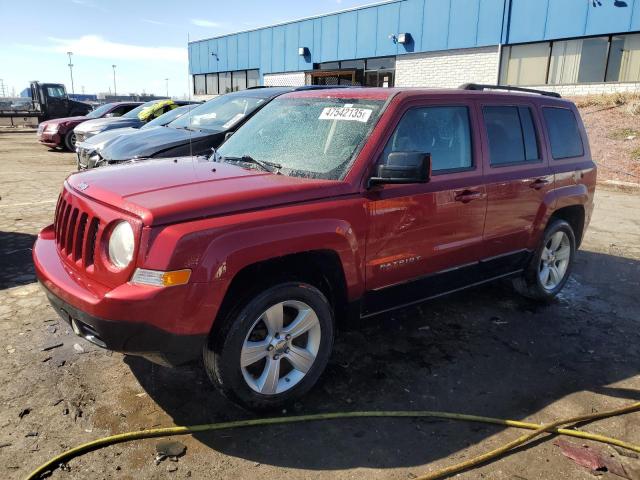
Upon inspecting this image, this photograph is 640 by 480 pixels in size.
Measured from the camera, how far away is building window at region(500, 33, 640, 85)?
17641 mm

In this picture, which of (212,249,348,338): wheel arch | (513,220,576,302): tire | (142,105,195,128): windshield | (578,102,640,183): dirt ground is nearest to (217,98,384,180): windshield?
(212,249,348,338): wheel arch

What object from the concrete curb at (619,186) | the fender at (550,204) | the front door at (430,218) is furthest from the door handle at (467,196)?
the concrete curb at (619,186)

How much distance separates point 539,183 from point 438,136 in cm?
130

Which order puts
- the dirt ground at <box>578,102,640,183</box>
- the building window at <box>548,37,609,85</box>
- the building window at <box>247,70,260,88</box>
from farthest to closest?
the building window at <box>247,70,260,88</box>
the building window at <box>548,37,609,85</box>
the dirt ground at <box>578,102,640,183</box>

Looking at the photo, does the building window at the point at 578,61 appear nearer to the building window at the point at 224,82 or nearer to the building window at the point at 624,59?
the building window at the point at 624,59

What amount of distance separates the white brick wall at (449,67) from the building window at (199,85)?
1922 centimetres

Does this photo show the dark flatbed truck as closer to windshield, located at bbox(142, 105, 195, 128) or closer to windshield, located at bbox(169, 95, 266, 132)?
windshield, located at bbox(142, 105, 195, 128)

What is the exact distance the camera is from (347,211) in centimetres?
307

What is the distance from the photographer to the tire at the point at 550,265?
15.5 ft

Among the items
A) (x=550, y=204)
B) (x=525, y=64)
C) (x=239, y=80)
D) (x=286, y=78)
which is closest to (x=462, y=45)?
(x=525, y=64)

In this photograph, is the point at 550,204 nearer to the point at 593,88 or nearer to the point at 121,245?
the point at 121,245

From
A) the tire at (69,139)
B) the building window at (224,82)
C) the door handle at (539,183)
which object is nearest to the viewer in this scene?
the door handle at (539,183)

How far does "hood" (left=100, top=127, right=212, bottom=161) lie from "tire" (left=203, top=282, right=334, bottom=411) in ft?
13.1

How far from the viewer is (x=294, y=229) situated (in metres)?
2.83
